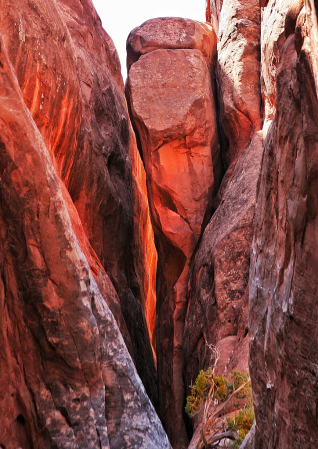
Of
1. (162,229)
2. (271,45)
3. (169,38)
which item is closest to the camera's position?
(271,45)

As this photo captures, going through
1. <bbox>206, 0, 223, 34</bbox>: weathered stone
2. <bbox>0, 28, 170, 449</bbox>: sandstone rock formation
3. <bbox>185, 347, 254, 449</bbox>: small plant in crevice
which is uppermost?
<bbox>206, 0, 223, 34</bbox>: weathered stone

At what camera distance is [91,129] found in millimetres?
13844

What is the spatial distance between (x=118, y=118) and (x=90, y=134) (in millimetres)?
3376

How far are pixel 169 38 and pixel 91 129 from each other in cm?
706

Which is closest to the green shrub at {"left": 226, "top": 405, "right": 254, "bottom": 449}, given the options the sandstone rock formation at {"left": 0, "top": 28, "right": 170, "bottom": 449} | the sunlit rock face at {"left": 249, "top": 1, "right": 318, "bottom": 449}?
the sandstone rock formation at {"left": 0, "top": 28, "right": 170, "bottom": 449}

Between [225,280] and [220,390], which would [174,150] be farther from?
[220,390]

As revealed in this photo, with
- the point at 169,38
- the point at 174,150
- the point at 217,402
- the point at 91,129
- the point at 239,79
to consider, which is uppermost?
the point at 169,38

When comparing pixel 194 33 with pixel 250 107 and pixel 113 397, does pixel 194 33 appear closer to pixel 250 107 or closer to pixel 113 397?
pixel 250 107

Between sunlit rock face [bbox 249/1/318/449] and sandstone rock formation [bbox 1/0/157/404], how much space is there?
6.71 meters

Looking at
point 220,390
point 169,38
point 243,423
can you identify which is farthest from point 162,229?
point 243,423

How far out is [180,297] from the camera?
16031 mm

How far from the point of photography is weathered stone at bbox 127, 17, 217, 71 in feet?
60.5

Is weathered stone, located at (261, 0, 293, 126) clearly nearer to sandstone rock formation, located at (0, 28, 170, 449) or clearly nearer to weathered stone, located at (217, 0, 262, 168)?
weathered stone, located at (217, 0, 262, 168)

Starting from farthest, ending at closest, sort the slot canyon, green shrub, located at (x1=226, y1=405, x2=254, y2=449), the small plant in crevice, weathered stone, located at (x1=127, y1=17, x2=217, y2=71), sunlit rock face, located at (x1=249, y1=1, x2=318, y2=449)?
weathered stone, located at (x1=127, y1=17, x2=217, y2=71)
the small plant in crevice
green shrub, located at (x1=226, y1=405, x2=254, y2=449)
the slot canyon
sunlit rock face, located at (x1=249, y1=1, x2=318, y2=449)
